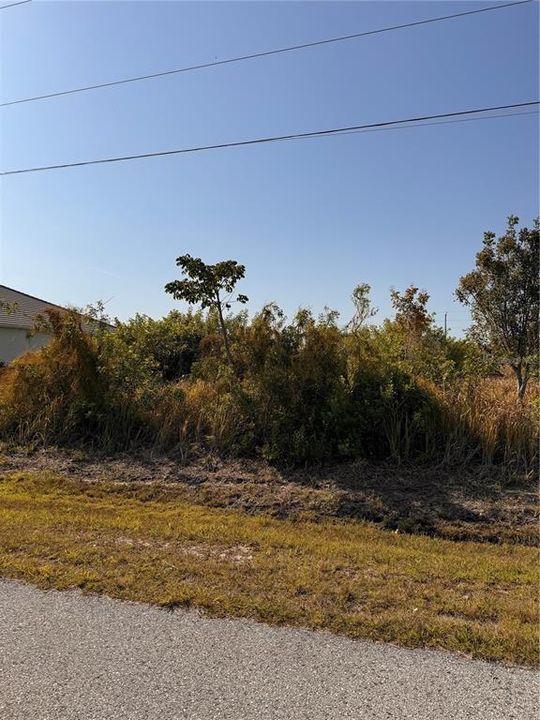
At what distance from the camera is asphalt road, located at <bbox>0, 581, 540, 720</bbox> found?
2631 mm

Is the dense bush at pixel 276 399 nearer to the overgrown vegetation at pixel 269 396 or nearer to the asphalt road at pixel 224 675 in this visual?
the overgrown vegetation at pixel 269 396

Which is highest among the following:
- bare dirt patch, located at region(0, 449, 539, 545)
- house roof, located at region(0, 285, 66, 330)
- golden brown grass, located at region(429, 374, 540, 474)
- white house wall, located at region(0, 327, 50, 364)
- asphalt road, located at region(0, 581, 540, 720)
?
house roof, located at region(0, 285, 66, 330)

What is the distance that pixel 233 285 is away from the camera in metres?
9.36

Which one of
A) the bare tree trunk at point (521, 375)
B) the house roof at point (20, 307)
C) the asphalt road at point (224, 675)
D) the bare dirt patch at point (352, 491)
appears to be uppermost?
the house roof at point (20, 307)

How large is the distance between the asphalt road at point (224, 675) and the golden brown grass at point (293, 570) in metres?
0.22

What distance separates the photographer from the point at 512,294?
11727 mm

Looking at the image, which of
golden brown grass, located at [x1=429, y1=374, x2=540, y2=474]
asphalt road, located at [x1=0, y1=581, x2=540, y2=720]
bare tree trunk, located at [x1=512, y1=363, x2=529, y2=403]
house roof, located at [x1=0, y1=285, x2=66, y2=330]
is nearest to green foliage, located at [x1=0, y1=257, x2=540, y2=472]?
golden brown grass, located at [x1=429, y1=374, x2=540, y2=474]

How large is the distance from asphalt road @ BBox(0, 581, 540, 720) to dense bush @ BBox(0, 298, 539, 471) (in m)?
4.45

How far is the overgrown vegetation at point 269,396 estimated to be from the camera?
7.61 metres

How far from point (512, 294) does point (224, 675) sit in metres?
10.9

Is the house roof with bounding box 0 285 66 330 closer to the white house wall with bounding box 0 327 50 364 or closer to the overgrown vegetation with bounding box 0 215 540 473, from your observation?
the white house wall with bounding box 0 327 50 364

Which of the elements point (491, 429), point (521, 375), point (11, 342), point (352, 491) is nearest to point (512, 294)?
point (521, 375)

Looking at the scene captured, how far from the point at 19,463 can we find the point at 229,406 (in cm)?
340

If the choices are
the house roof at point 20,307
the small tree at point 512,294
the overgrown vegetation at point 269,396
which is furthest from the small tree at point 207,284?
the house roof at point 20,307
